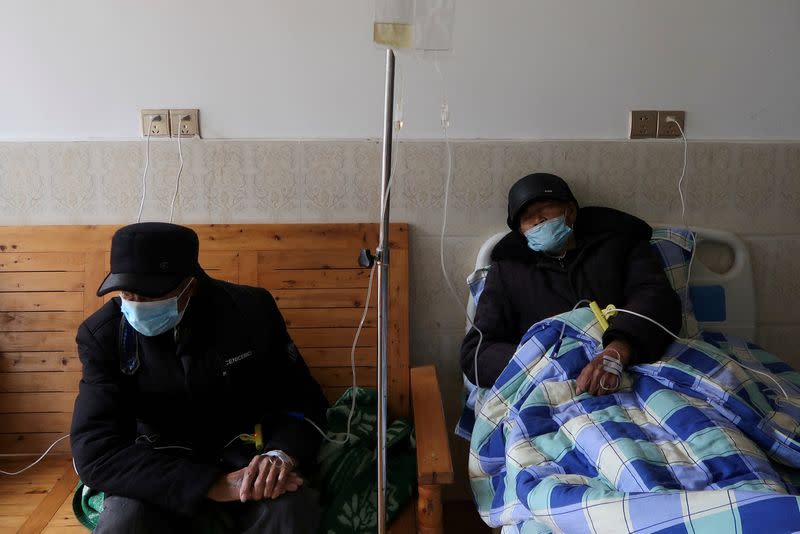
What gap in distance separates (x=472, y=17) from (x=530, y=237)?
2.25ft

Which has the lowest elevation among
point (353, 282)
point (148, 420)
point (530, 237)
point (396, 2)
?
point (148, 420)

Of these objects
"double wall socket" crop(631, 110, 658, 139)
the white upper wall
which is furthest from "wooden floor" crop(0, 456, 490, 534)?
"double wall socket" crop(631, 110, 658, 139)

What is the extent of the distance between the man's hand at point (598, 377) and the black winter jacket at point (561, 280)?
0.84 feet

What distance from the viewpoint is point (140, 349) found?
1544 millimetres

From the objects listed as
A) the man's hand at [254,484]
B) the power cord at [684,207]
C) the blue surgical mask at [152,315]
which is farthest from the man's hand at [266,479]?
the power cord at [684,207]

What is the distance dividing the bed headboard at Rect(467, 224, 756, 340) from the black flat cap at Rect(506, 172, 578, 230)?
146 millimetres

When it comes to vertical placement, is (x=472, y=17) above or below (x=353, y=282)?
above

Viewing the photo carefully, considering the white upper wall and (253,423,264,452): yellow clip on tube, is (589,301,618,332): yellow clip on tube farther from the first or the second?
(253,423,264,452): yellow clip on tube

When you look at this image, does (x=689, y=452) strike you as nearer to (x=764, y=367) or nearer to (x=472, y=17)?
(x=764, y=367)

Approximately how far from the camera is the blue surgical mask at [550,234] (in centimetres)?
179

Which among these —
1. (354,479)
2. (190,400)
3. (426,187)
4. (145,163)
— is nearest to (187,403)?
(190,400)

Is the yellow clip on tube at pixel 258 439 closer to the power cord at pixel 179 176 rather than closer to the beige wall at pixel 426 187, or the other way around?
the beige wall at pixel 426 187

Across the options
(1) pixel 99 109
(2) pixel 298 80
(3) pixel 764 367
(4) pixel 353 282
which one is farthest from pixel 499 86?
(1) pixel 99 109

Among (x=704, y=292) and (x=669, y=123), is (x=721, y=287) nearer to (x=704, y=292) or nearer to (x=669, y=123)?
(x=704, y=292)
